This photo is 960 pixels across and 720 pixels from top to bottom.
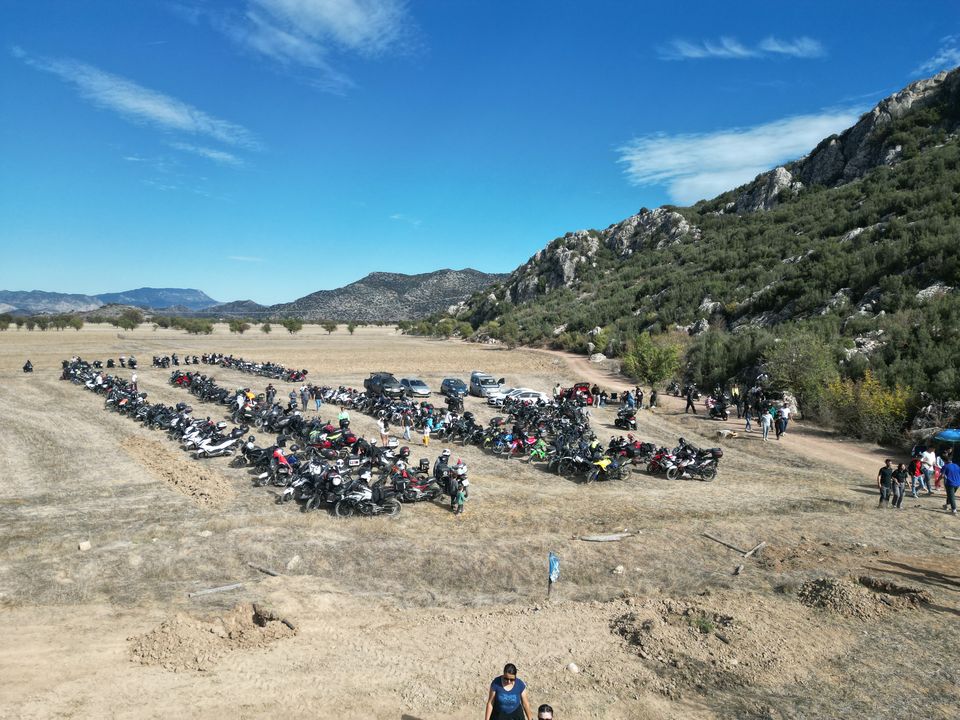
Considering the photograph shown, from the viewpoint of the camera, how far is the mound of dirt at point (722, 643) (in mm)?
7664

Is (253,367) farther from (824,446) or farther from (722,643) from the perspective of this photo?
(722,643)

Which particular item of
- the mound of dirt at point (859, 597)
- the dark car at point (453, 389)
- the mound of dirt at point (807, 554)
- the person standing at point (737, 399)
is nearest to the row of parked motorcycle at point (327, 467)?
the mound of dirt at point (807, 554)

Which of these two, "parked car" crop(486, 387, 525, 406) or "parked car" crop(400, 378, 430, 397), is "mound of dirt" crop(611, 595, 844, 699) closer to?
"parked car" crop(486, 387, 525, 406)

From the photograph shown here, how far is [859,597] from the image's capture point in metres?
9.62

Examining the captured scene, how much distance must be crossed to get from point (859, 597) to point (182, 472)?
17.4 meters

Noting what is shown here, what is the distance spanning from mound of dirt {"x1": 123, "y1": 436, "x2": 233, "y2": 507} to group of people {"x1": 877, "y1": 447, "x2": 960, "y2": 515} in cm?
1775

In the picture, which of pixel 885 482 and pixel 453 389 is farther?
pixel 453 389

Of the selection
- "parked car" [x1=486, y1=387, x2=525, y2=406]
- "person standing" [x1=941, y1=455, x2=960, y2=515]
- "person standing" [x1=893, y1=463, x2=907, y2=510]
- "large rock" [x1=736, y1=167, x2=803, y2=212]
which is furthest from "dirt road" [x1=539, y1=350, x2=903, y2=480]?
"large rock" [x1=736, y1=167, x2=803, y2=212]

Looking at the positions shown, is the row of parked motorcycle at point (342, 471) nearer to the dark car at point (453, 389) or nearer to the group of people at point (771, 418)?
the dark car at point (453, 389)

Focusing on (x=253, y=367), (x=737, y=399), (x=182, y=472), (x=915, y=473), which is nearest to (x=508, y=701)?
(x=182, y=472)

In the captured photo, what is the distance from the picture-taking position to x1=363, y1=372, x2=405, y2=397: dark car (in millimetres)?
30328

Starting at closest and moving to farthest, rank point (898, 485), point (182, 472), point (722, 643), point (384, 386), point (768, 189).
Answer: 1. point (722, 643)
2. point (898, 485)
3. point (182, 472)
4. point (384, 386)
5. point (768, 189)

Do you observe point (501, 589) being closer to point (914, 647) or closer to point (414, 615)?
point (414, 615)

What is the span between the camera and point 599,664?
796cm
